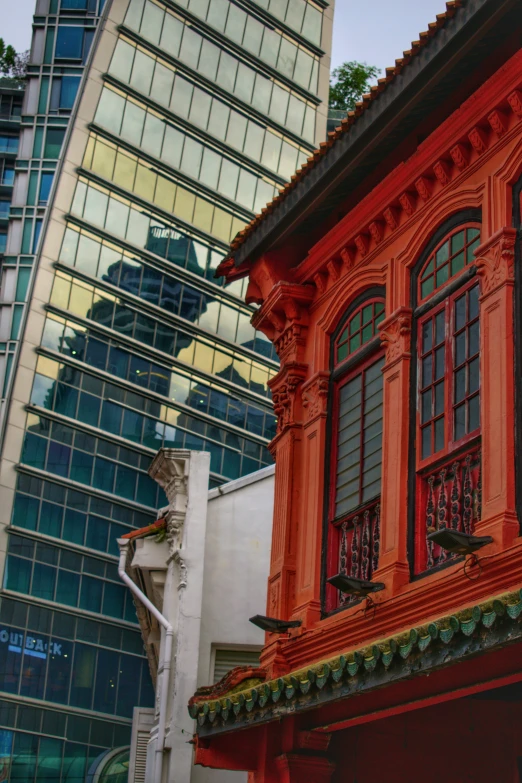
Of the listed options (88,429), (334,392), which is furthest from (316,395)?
(88,429)

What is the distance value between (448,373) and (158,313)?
137ft

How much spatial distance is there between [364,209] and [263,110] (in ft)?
148

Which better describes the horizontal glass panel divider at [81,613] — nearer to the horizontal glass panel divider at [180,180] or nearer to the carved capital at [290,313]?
the horizontal glass panel divider at [180,180]

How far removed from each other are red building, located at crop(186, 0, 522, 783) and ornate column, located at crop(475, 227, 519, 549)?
0.06 feet

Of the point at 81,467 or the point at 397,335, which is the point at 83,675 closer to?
the point at 81,467

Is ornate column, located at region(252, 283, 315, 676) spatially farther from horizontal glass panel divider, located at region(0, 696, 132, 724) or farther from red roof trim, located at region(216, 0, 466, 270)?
horizontal glass panel divider, located at region(0, 696, 132, 724)

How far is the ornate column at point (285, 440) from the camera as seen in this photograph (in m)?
14.7

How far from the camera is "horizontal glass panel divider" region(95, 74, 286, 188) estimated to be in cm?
5262

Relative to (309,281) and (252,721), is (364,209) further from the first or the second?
(252,721)

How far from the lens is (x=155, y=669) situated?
24078 mm

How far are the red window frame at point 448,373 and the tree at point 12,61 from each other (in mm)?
65457

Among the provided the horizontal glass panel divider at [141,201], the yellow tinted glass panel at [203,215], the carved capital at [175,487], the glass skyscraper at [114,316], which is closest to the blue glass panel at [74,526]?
the glass skyscraper at [114,316]

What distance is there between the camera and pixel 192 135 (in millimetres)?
55469

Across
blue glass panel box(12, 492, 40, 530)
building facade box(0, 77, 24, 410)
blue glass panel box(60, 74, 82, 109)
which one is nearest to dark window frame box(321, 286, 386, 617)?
blue glass panel box(12, 492, 40, 530)
